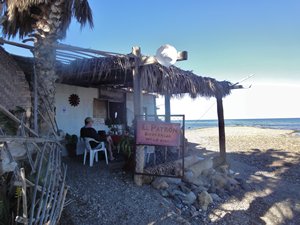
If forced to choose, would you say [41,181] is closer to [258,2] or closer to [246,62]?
[258,2]

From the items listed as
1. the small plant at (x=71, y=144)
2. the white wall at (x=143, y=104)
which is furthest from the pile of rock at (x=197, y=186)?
the white wall at (x=143, y=104)

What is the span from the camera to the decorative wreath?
827 centimetres

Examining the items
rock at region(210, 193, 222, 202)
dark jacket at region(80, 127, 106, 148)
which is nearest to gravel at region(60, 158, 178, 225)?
dark jacket at region(80, 127, 106, 148)

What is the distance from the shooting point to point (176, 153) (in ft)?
24.8

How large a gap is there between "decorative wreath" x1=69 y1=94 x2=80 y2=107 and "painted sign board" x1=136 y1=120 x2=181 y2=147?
11.6 feet

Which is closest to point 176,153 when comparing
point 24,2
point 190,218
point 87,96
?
point 190,218

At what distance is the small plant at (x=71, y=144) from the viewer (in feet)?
25.7

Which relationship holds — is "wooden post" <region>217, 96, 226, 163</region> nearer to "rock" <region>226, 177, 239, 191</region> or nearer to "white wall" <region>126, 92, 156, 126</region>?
"rock" <region>226, 177, 239, 191</region>

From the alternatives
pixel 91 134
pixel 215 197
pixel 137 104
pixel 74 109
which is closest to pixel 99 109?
pixel 74 109

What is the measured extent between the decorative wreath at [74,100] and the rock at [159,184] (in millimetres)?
4108

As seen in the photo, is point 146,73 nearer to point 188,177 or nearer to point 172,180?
point 172,180

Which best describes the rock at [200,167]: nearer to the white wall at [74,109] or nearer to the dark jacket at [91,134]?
the dark jacket at [91,134]

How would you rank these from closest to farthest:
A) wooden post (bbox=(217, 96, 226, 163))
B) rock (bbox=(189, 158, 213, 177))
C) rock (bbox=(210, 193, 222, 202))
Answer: rock (bbox=(210, 193, 222, 202)), rock (bbox=(189, 158, 213, 177)), wooden post (bbox=(217, 96, 226, 163))

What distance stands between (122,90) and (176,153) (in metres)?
3.63
